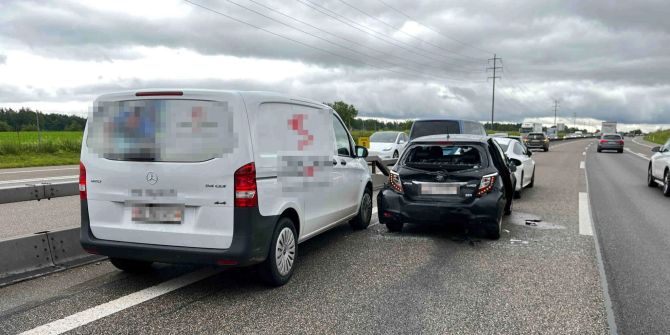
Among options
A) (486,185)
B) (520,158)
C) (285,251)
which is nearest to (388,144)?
(520,158)

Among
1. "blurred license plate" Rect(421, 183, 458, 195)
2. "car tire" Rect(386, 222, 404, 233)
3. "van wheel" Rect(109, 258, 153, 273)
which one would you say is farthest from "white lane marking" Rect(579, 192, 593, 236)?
"van wheel" Rect(109, 258, 153, 273)

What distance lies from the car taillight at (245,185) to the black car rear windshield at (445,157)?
3369 millimetres

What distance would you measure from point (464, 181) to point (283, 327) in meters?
3.77

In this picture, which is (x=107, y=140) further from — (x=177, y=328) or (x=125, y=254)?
(x=177, y=328)

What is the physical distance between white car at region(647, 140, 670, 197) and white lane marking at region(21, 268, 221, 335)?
1132 centimetres

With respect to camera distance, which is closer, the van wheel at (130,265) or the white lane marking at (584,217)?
the van wheel at (130,265)

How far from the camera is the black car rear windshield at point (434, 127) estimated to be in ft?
51.1

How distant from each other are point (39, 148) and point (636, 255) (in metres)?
25.8

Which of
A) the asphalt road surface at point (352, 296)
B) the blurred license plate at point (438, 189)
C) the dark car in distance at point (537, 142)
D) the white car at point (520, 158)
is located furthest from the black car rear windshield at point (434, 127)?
the dark car in distance at point (537, 142)

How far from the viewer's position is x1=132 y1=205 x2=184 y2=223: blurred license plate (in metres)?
4.40

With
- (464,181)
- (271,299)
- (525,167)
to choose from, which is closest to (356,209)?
(464,181)

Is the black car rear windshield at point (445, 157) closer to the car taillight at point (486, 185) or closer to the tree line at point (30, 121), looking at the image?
the car taillight at point (486, 185)

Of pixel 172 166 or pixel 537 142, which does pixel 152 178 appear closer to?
pixel 172 166

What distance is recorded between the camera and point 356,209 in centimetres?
730
